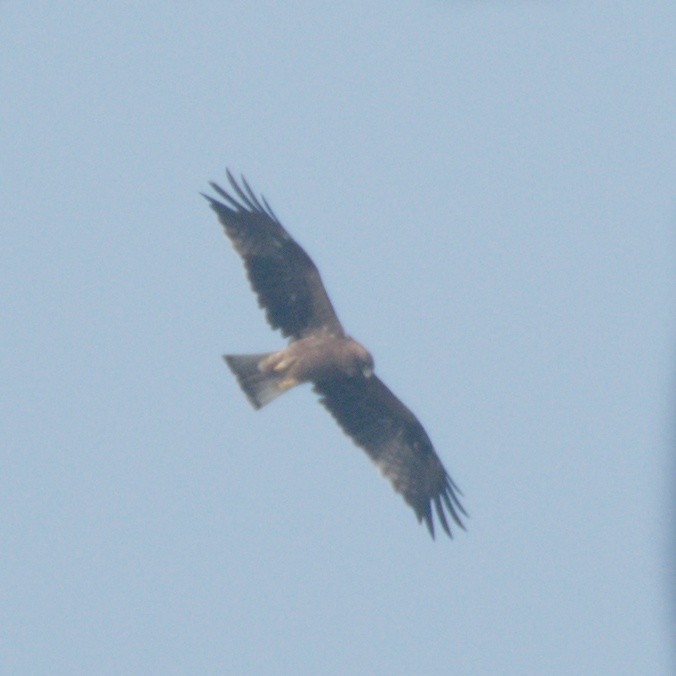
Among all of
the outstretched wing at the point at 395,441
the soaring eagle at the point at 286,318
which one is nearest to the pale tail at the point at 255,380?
the soaring eagle at the point at 286,318

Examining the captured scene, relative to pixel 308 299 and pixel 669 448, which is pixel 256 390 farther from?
pixel 669 448

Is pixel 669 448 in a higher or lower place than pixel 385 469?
lower

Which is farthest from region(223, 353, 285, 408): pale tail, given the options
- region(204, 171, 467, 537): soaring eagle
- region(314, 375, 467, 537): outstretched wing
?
region(314, 375, 467, 537): outstretched wing

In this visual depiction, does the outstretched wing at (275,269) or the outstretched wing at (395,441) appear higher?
the outstretched wing at (275,269)

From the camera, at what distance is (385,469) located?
9.15 meters

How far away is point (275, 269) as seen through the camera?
8.17m

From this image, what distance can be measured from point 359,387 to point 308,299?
0.88 m

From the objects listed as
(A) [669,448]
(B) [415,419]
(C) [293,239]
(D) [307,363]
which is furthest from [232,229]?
(A) [669,448]

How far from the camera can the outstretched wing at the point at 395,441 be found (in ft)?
28.9

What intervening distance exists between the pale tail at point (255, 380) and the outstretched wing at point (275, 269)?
0.36 metres

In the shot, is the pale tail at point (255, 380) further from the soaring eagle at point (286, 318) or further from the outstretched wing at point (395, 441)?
the outstretched wing at point (395, 441)

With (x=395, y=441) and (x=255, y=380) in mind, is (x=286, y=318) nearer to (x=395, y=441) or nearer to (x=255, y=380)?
(x=255, y=380)

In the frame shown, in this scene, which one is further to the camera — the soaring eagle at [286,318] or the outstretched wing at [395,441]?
the outstretched wing at [395,441]

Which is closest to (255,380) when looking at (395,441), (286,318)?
(286,318)
